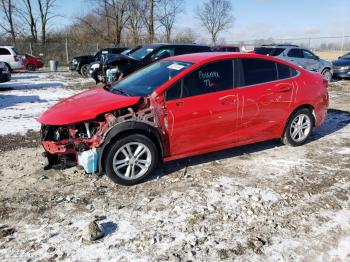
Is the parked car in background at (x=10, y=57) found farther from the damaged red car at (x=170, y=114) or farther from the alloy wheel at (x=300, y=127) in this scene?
the alloy wheel at (x=300, y=127)

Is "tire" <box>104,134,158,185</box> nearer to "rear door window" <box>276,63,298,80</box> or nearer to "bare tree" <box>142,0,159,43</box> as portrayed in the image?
"rear door window" <box>276,63,298,80</box>

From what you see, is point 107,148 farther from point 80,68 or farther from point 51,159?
point 80,68

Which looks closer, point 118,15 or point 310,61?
point 310,61

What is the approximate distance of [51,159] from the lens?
4754 mm

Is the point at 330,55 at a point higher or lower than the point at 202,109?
higher

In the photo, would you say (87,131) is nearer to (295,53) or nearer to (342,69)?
(295,53)

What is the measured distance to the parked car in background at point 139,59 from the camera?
38.7ft

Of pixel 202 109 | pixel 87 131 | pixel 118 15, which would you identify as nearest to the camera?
pixel 87 131

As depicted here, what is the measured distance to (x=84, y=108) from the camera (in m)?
4.51

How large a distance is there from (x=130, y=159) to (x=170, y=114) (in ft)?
2.59

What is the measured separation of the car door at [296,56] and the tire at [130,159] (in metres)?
11.6

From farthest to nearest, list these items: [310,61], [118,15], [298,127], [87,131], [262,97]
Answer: [118,15] < [310,61] < [298,127] < [262,97] < [87,131]

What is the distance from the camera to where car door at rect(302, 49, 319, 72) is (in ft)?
48.9

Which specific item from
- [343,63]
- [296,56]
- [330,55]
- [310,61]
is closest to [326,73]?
[310,61]
